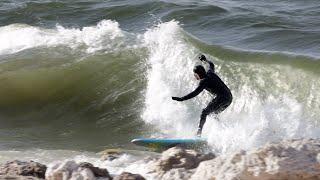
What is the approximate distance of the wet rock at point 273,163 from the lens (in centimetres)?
593

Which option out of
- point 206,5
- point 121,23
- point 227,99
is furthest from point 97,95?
point 206,5

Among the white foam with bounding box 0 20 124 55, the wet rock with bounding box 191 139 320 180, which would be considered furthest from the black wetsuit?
the white foam with bounding box 0 20 124 55

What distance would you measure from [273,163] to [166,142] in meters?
5.28

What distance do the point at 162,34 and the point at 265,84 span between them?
3.70 m

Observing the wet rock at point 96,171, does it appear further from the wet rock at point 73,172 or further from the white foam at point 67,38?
the white foam at point 67,38

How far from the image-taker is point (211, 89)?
1151 cm

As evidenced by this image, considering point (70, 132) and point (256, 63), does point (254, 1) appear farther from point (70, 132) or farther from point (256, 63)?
point (70, 132)

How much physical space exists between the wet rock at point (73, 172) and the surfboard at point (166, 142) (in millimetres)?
3840

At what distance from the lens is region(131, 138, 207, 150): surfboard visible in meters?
11.2

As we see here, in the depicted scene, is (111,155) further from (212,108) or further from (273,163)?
(273,163)

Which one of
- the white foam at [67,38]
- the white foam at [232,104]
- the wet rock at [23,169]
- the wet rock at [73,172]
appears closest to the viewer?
the wet rock at [73,172]

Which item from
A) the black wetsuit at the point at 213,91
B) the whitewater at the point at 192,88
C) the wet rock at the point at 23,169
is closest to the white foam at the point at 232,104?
the whitewater at the point at 192,88

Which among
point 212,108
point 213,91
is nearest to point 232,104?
point 212,108

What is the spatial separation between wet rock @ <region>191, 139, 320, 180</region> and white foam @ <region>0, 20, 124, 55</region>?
1109 centimetres
